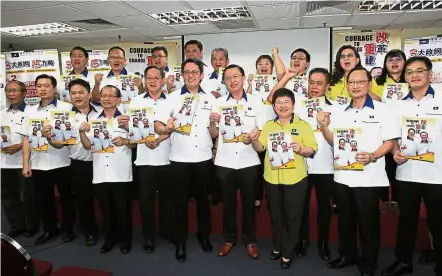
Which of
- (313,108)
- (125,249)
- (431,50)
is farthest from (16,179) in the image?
(431,50)

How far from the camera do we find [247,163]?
122 inches

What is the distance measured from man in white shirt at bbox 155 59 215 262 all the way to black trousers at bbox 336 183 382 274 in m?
1.24

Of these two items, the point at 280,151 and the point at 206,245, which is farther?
the point at 206,245

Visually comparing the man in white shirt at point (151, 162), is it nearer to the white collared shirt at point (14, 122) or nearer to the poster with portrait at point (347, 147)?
the white collared shirt at point (14, 122)

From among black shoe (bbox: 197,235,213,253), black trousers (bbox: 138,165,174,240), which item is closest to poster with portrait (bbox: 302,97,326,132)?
black trousers (bbox: 138,165,174,240)

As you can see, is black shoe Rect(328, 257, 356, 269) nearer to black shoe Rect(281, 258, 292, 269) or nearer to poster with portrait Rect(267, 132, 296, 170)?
black shoe Rect(281, 258, 292, 269)

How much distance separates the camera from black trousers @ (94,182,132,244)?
3318 millimetres

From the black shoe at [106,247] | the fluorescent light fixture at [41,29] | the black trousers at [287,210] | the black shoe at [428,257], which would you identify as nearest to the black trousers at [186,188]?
the black trousers at [287,210]

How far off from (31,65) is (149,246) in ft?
10.3

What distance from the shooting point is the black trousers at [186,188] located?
3.18 meters

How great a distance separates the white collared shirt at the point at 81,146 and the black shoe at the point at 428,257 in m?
3.40

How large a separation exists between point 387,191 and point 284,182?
59.6 inches

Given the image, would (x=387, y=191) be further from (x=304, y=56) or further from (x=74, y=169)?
(x=74, y=169)

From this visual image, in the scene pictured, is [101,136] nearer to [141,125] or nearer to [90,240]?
[141,125]
